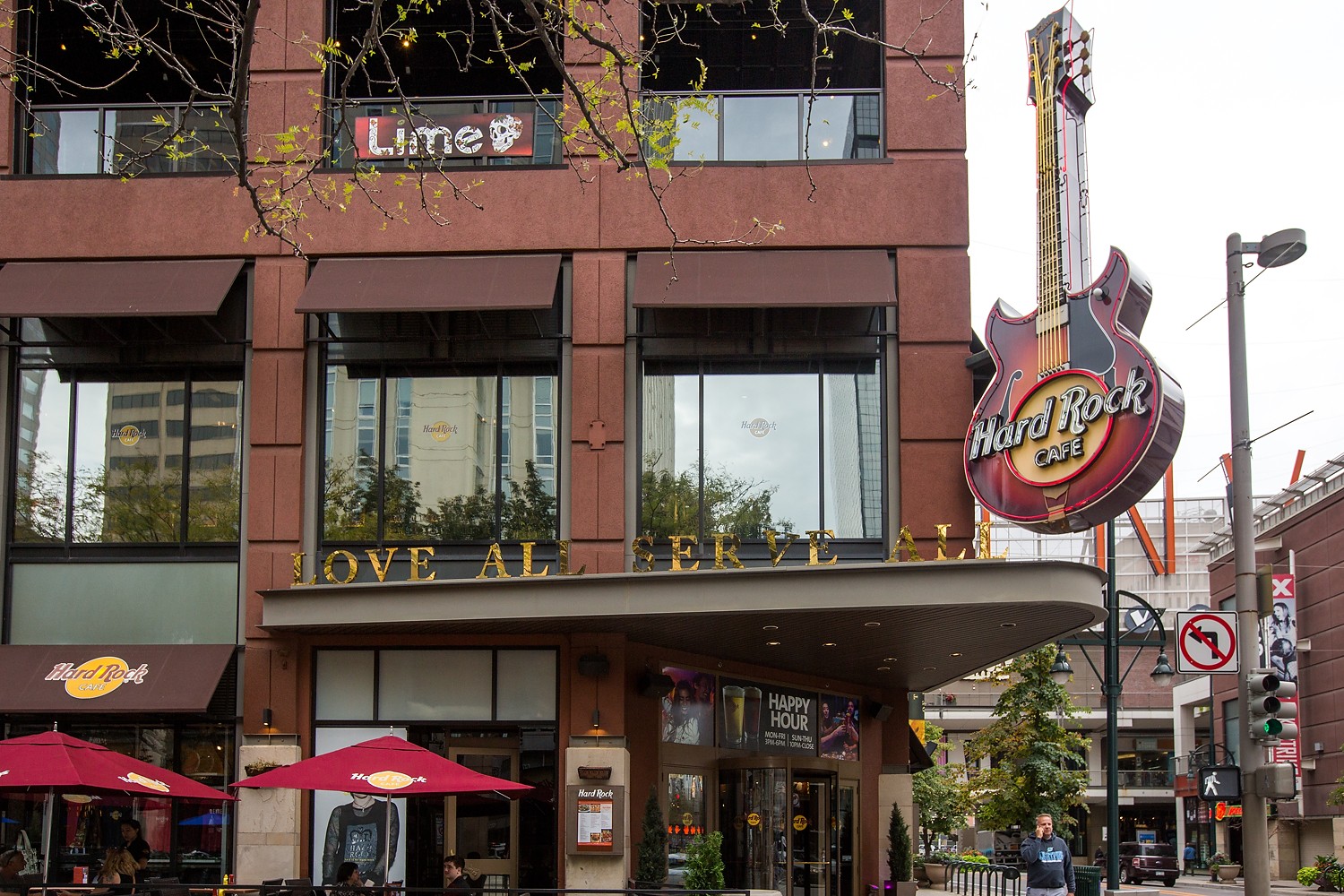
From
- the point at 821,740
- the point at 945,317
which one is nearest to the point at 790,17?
the point at 945,317

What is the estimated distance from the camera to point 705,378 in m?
20.8

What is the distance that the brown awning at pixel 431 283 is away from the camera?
64.4ft

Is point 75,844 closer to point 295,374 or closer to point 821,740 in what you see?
point 295,374

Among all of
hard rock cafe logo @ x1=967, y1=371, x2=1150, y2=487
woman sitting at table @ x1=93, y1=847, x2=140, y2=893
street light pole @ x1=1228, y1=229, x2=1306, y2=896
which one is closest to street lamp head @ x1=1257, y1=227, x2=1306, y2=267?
street light pole @ x1=1228, y1=229, x2=1306, y2=896

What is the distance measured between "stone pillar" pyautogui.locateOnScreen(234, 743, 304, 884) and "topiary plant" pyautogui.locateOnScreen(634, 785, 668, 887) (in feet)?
15.0

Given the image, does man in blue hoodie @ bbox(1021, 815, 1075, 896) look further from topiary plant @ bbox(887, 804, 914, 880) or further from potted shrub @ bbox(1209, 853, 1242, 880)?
potted shrub @ bbox(1209, 853, 1242, 880)

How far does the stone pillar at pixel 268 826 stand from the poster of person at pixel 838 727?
8500mm

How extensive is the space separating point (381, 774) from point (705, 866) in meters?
5.86

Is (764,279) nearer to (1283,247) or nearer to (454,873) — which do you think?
(1283,247)

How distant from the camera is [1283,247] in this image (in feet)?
53.1

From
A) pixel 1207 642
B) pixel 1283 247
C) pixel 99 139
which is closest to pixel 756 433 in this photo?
pixel 1207 642

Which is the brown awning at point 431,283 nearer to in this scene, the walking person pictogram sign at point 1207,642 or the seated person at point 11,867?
the seated person at point 11,867

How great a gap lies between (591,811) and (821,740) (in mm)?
5681

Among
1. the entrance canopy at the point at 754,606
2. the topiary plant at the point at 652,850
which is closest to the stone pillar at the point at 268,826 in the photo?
the entrance canopy at the point at 754,606
